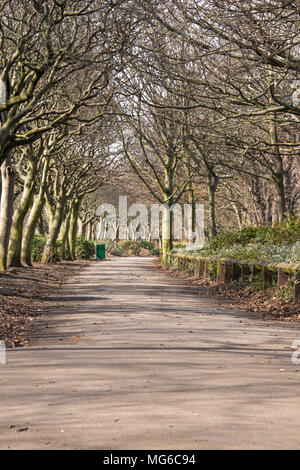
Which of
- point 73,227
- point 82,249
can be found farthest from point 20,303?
point 82,249

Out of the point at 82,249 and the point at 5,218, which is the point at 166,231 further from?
the point at 5,218

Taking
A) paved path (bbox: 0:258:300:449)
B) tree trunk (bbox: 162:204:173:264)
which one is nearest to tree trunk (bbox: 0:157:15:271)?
paved path (bbox: 0:258:300:449)

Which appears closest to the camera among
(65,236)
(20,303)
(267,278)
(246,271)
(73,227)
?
(20,303)

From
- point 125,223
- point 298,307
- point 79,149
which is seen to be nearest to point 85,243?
point 79,149

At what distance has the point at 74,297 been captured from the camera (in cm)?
1764

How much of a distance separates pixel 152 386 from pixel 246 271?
12.8 metres

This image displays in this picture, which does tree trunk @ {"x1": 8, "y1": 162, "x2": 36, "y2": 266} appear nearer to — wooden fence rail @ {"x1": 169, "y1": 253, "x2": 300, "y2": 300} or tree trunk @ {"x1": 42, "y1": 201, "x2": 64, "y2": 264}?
wooden fence rail @ {"x1": 169, "y1": 253, "x2": 300, "y2": 300}

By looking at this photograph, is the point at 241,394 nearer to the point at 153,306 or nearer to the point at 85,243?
the point at 153,306

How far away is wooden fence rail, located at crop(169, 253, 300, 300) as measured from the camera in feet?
48.6

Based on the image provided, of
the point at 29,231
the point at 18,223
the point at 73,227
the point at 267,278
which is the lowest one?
the point at 267,278

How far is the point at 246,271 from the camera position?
62.7 ft

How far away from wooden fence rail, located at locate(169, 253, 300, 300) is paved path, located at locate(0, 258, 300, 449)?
249 cm

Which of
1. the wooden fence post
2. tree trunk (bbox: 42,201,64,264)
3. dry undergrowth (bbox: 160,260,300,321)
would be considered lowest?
dry undergrowth (bbox: 160,260,300,321)
